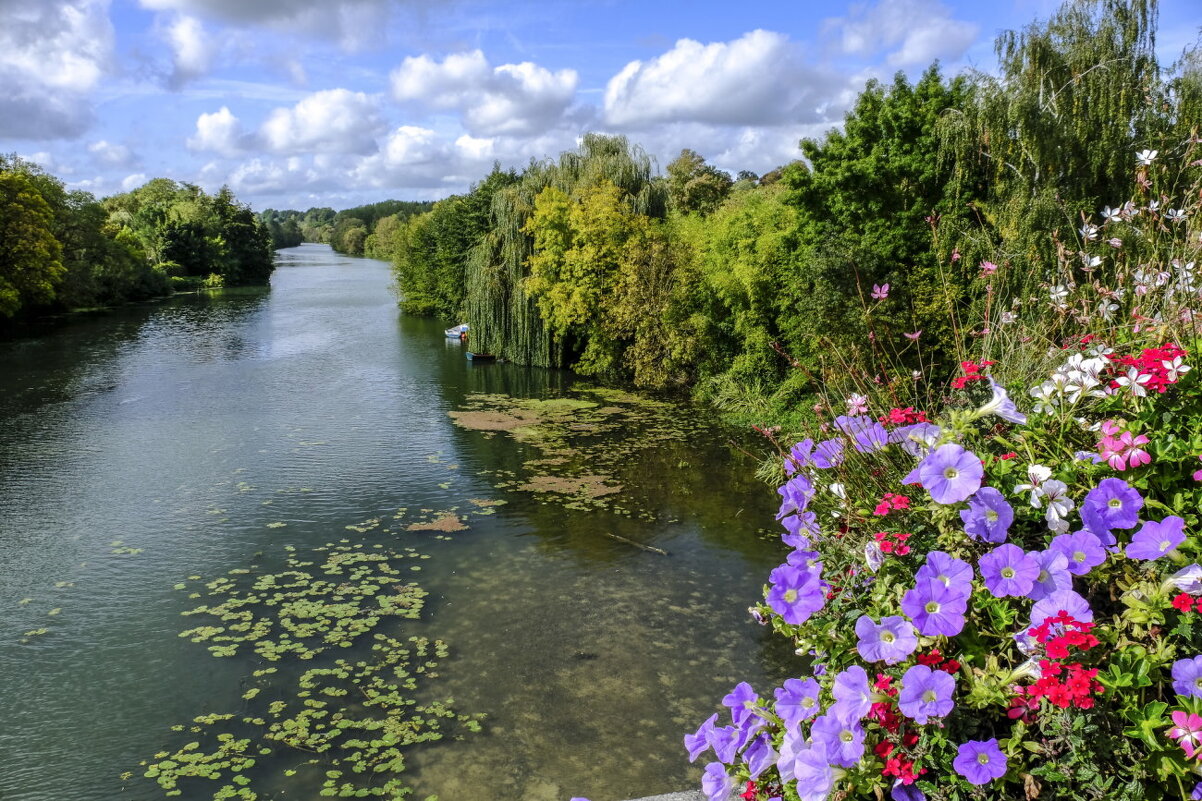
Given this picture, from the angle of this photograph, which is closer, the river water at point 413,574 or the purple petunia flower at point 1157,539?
the purple petunia flower at point 1157,539

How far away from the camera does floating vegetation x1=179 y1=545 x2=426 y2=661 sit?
8797 mm

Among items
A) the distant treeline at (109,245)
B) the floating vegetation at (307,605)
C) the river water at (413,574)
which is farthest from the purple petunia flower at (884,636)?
the distant treeline at (109,245)

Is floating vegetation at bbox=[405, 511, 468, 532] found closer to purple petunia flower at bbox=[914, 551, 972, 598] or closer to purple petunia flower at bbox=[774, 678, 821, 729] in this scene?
purple petunia flower at bbox=[774, 678, 821, 729]

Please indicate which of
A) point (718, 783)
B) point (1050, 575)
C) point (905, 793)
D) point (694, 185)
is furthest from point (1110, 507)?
point (694, 185)

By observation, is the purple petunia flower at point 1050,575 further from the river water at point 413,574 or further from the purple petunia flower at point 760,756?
the river water at point 413,574

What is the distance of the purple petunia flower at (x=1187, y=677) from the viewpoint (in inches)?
66.7

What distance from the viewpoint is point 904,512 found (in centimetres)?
236

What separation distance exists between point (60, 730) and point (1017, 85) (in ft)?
56.5

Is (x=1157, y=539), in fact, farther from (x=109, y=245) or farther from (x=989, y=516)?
(x=109, y=245)

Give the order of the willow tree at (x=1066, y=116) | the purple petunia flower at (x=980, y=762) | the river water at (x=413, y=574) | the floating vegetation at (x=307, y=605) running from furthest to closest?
the willow tree at (x=1066, y=116), the floating vegetation at (x=307, y=605), the river water at (x=413, y=574), the purple petunia flower at (x=980, y=762)

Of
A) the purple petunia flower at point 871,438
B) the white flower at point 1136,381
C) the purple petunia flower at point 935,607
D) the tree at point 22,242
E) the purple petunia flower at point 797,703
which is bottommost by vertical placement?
the purple petunia flower at point 797,703

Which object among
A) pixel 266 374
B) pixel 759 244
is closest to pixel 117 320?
pixel 266 374

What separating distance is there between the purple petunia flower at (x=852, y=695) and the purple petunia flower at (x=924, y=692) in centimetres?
9

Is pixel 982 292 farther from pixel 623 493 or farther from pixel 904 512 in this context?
pixel 904 512
